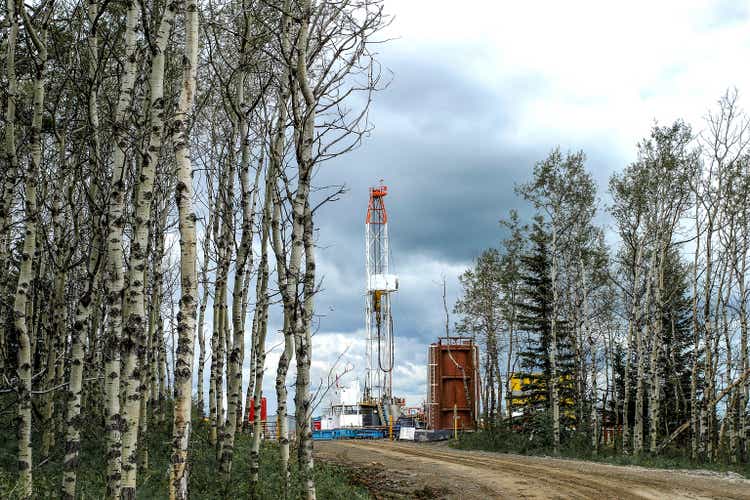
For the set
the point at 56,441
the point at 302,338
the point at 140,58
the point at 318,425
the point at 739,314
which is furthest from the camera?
the point at 318,425

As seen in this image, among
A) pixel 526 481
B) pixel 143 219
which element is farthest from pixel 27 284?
pixel 526 481

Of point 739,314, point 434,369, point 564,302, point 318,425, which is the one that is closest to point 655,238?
point 739,314

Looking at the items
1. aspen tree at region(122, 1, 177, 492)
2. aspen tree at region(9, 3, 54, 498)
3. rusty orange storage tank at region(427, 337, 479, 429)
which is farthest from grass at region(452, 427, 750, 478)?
aspen tree at region(9, 3, 54, 498)

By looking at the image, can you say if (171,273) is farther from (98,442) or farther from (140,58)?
(140,58)

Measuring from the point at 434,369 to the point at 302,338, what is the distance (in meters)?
34.2

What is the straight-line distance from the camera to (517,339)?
38.9 meters

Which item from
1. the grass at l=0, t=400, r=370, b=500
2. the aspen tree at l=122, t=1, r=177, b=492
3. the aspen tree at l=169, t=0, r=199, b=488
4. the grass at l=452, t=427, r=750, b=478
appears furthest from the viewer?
the grass at l=452, t=427, r=750, b=478

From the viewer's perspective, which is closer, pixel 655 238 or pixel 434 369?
pixel 655 238

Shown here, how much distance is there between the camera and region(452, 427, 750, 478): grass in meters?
22.1

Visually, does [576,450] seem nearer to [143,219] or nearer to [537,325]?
[537,325]

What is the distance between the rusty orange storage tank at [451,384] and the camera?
42125 millimetres

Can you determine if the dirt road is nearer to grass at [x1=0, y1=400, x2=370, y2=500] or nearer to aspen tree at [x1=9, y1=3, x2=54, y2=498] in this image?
grass at [x1=0, y1=400, x2=370, y2=500]

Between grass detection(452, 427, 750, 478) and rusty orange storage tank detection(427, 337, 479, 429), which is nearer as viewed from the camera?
grass detection(452, 427, 750, 478)

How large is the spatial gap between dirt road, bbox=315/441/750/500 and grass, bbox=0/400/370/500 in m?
1.35
